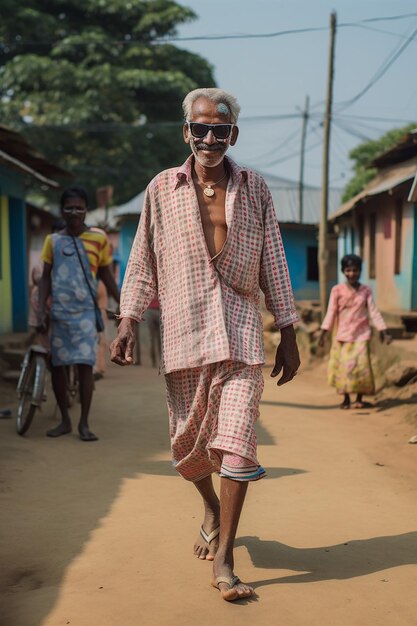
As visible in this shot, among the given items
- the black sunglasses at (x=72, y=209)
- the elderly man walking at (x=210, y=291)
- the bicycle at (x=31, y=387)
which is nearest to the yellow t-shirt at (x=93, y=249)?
the black sunglasses at (x=72, y=209)

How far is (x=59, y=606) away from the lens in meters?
3.47

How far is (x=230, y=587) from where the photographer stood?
11.6ft

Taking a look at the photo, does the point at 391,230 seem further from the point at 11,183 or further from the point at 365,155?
the point at 365,155

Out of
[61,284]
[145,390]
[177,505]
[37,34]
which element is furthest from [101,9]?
[177,505]

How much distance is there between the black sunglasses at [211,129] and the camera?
13.1ft

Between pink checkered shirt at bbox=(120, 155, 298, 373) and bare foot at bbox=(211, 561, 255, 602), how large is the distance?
88 cm

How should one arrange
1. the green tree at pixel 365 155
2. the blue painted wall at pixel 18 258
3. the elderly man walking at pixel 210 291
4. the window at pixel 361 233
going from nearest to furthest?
the elderly man walking at pixel 210 291, the blue painted wall at pixel 18 258, the window at pixel 361 233, the green tree at pixel 365 155

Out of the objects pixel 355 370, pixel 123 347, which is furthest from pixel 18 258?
pixel 123 347

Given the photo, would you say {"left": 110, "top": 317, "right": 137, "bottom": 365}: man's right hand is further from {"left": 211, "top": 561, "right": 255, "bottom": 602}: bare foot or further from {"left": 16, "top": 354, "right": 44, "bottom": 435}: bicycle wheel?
{"left": 16, "top": 354, "right": 44, "bottom": 435}: bicycle wheel

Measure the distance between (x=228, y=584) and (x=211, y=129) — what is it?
6.60 ft

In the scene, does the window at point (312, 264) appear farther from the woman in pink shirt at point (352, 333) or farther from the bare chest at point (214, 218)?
the bare chest at point (214, 218)

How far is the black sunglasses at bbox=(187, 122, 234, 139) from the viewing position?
13.1ft

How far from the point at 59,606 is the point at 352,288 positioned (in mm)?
7347

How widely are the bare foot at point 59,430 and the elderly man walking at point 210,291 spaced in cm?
362
